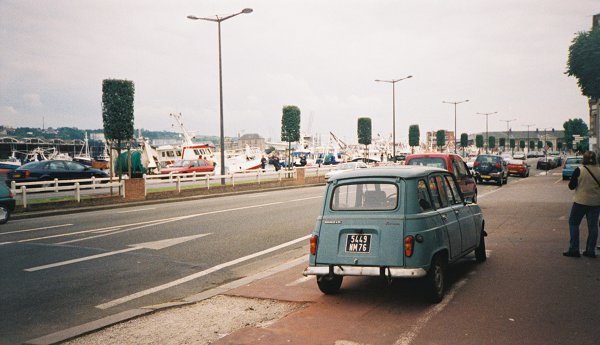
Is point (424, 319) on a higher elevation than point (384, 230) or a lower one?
lower

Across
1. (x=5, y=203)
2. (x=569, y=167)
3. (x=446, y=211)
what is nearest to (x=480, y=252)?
(x=446, y=211)

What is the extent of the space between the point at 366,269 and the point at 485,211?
1192 centimetres

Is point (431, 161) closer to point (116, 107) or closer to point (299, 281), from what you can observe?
point (299, 281)

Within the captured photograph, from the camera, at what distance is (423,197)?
263 inches

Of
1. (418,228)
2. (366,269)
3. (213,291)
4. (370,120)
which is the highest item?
(370,120)

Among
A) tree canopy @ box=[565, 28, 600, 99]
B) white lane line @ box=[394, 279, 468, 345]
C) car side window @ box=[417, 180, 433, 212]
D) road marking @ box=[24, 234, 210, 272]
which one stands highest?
tree canopy @ box=[565, 28, 600, 99]

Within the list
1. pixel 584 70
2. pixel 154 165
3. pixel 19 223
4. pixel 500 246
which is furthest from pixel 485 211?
pixel 154 165

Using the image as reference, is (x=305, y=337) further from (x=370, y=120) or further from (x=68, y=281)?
(x=370, y=120)

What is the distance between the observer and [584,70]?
30.3m

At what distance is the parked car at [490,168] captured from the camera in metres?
30.1

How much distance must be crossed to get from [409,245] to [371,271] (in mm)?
549

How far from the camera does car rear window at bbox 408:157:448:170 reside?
15569 millimetres

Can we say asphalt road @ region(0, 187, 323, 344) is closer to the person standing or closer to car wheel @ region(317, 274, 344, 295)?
car wheel @ region(317, 274, 344, 295)

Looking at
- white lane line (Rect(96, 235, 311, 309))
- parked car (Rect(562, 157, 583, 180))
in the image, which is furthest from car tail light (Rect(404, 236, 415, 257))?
parked car (Rect(562, 157, 583, 180))
